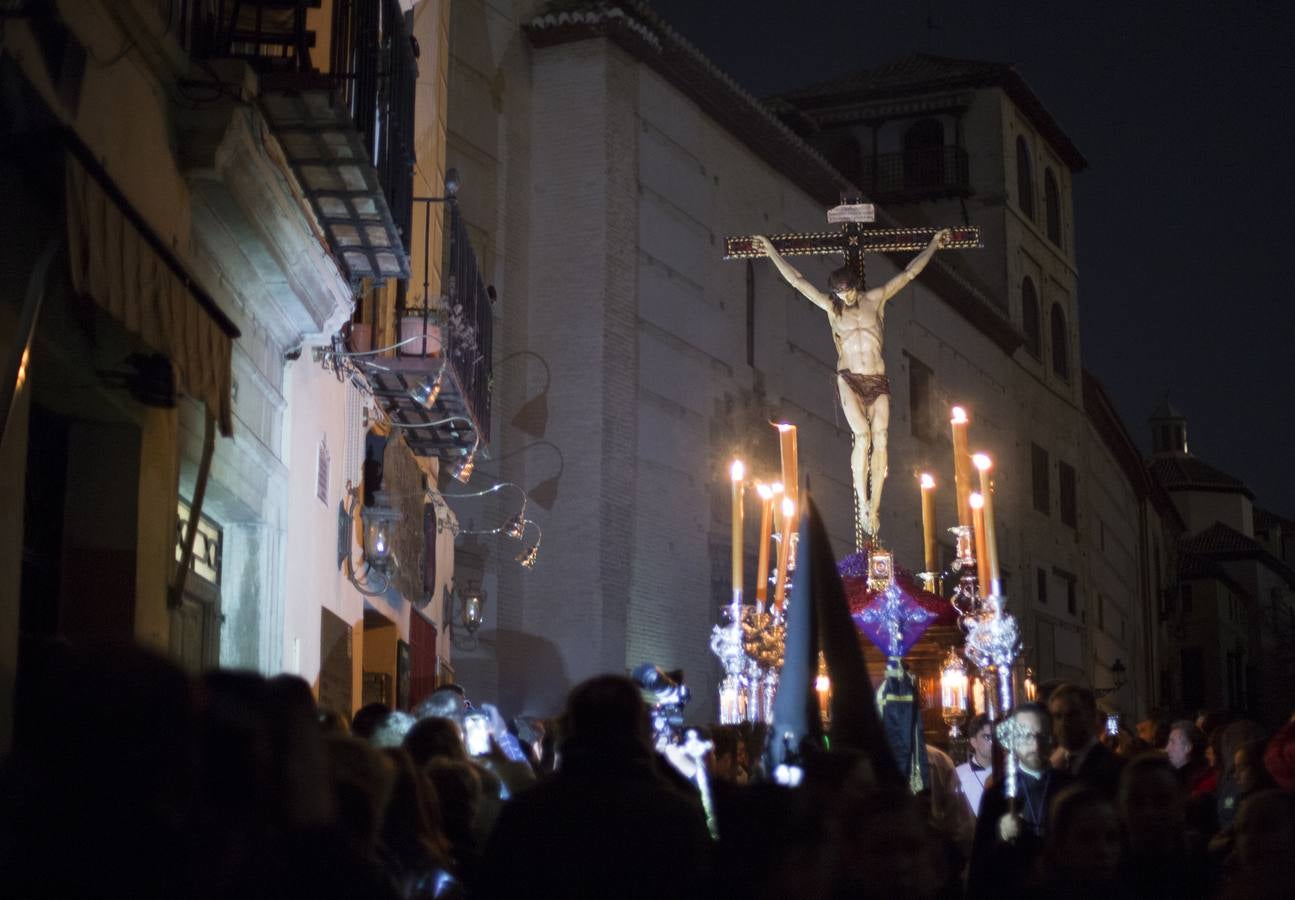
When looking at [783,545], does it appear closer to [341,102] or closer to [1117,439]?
[341,102]

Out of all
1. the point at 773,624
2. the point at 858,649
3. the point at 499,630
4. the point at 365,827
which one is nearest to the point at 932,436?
the point at 499,630

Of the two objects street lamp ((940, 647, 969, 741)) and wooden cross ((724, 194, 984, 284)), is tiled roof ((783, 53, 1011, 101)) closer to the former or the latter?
wooden cross ((724, 194, 984, 284))

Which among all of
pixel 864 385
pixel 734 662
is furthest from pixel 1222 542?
pixel 734 662

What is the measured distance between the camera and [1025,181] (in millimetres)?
41000

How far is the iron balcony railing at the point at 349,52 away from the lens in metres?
9.35

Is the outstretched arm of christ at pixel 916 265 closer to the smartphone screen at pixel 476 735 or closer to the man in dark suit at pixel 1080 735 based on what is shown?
the smartphone screen at pixel 476 735

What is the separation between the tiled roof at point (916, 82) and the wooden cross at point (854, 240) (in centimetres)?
2107

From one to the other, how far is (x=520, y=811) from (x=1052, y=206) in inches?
1630

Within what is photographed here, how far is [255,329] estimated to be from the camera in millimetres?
10695

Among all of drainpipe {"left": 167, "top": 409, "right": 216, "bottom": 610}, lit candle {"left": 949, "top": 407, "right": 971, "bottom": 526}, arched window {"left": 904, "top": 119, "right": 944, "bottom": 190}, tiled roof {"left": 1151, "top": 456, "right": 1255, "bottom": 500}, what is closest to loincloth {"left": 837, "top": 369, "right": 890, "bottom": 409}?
lit candle {"left": 949, "top": 407, "right": 971, "bottom": 526}

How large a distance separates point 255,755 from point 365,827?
88 cm

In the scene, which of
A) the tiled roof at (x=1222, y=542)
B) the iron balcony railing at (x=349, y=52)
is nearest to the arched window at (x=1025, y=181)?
the iron balcony railing at (x=349, y=52)

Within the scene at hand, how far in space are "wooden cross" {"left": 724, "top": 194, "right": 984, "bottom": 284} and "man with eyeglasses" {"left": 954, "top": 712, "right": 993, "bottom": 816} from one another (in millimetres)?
7233

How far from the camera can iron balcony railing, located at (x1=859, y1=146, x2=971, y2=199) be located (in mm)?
38188
